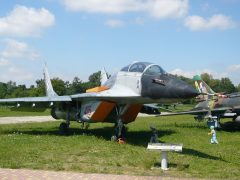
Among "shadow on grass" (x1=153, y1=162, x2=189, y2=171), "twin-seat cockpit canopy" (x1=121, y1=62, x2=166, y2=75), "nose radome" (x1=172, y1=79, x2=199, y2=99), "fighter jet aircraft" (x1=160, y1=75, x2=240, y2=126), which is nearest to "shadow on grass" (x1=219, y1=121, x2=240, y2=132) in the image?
"fighter jet aircraft" (x1=160, y1=75, x2=240, y2=126)

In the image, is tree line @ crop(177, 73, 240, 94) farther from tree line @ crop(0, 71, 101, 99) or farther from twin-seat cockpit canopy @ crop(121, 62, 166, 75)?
twin-seat cockpit canopy @ crop(121, 62, 166, 75)

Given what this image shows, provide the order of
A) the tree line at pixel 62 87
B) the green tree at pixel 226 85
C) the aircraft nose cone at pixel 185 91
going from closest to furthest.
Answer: the aircraft nose cone at pixel 185 91, the tree line at pixel 62 87, the green tree at pixel 226 85

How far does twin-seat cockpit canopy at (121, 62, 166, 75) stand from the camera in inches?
500

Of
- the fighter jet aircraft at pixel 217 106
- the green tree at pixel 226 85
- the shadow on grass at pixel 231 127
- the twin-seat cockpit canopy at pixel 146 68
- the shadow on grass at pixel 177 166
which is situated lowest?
the shadow on grass at pixel 177 166

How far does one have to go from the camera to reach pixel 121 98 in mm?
13625

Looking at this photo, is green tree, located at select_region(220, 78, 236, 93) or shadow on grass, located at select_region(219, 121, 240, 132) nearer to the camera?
shadow on grass, located at select_region(219, 121, 240, 132)

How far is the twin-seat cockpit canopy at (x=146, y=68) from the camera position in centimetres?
1269

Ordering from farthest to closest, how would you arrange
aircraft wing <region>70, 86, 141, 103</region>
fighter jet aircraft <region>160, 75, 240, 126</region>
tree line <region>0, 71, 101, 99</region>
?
1. tree line <region>0, 71, 101, 99</region>
2. fighter jet aircraft <region>160, 75, 240, 126</region>
3. aircraft wing <region>70, 86, 141, 103</region>

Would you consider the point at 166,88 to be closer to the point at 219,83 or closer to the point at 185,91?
the point at 185,91

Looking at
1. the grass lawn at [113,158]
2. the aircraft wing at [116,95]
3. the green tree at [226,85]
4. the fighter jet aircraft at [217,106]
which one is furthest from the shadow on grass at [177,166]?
the green tree at [226,85]

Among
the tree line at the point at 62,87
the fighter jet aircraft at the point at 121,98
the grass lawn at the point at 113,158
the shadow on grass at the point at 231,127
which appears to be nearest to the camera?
the grass lawn at the point at 113,158

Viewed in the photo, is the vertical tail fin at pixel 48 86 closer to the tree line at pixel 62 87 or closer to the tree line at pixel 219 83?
the tree line at pixel 62 87

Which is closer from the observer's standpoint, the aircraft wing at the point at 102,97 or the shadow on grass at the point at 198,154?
the shadow on grass at the point at 198,154

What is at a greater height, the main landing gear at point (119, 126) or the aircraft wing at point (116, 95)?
the aircraft wing at point (116, 95)
